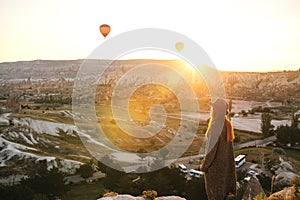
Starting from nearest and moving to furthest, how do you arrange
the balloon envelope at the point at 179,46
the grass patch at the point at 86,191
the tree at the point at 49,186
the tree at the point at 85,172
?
the tree at the point at 49,186 → the grass patch at the point at 86,191 → the balloon envelope at the point at 179,46 → the tree at the point at 85,172

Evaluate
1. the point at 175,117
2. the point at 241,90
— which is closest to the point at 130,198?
the point at 175,117

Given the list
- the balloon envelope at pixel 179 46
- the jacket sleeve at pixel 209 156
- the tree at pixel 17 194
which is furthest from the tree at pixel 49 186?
the jacket sleeve at pixel 209 156

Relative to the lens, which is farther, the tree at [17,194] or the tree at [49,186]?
the tree at [49,186]

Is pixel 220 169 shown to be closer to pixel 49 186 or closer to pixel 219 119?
pixel 219 119

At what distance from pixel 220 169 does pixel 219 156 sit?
0.62 ft

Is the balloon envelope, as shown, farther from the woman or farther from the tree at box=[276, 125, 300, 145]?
the tree at box=[276, 125, 300, 145]

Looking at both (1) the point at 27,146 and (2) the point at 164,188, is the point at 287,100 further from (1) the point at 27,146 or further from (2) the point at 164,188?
(2) the point at 164,188

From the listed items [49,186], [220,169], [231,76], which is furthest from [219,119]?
[231,76]

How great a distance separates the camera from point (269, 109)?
57.9m

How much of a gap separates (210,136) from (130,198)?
226 centimetres

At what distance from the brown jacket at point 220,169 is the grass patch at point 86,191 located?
45.4 feet

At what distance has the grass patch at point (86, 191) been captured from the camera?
58.1ft

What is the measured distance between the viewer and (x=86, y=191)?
19.1m

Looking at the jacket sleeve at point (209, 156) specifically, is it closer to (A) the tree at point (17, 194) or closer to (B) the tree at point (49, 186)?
(A) the tree at point (17, 194)
